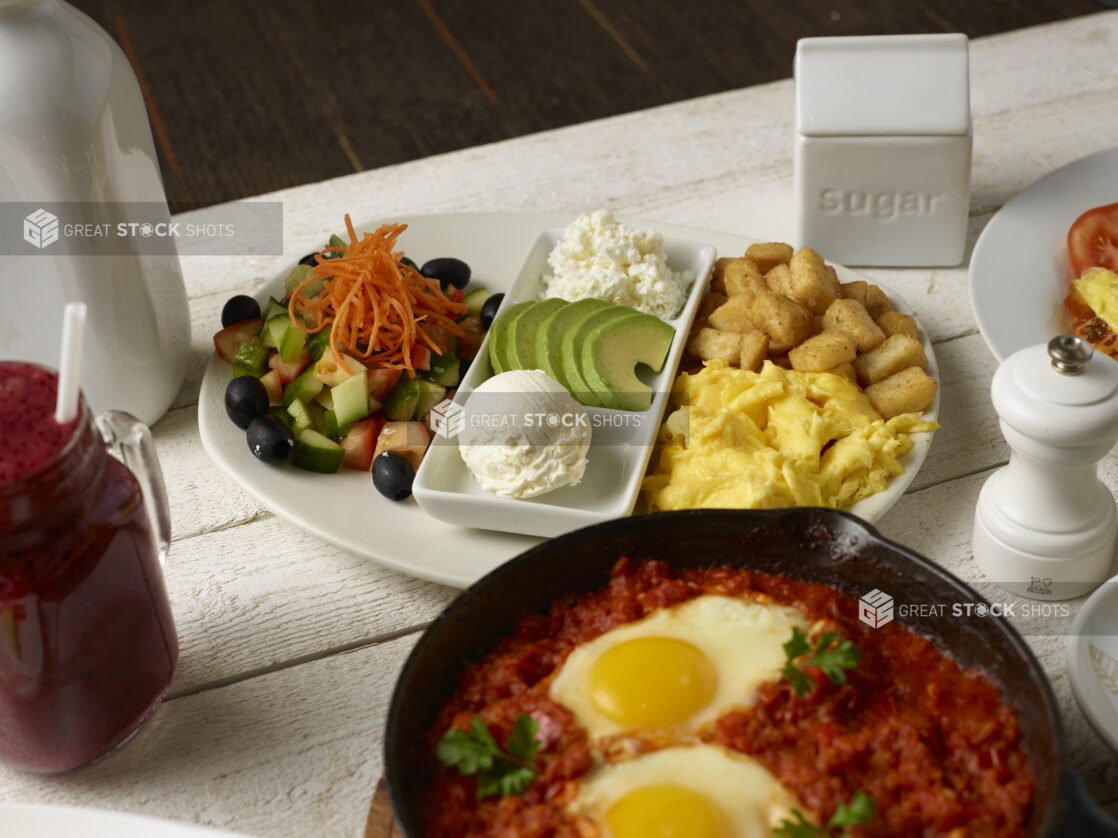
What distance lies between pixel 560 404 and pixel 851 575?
0.71m

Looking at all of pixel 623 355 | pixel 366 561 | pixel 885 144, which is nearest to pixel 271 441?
pixel 366 561

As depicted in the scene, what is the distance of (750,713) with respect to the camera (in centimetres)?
167

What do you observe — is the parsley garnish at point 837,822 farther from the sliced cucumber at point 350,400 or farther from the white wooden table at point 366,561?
the sliced cucumber at point 350,400

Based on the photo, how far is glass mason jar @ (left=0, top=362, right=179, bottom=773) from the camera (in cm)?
160

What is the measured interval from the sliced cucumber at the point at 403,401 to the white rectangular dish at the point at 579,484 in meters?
0.13

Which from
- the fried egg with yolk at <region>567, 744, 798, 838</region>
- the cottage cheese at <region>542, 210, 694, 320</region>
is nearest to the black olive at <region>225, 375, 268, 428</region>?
the cottage cheese at <region>542, 210, 694, 320</region>

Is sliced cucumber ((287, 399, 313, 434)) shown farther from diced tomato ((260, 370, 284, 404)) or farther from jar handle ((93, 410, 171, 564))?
jar handle ((93, 410, 171, 564))

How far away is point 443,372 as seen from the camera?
2590mm

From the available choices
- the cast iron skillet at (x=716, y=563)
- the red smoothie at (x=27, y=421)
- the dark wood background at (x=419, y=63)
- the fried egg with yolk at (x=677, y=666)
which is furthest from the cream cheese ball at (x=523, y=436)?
the dark wood background at (x=419, y=63)

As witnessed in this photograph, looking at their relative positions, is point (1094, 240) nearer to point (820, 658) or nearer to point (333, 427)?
point (820, 658)

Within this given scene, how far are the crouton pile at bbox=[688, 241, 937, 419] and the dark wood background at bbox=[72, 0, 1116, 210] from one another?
257 centimetres

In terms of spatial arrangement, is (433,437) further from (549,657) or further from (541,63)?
(541,63)

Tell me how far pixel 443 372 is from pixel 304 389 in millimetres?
306

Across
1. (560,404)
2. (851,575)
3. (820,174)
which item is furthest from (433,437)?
(820,174)
